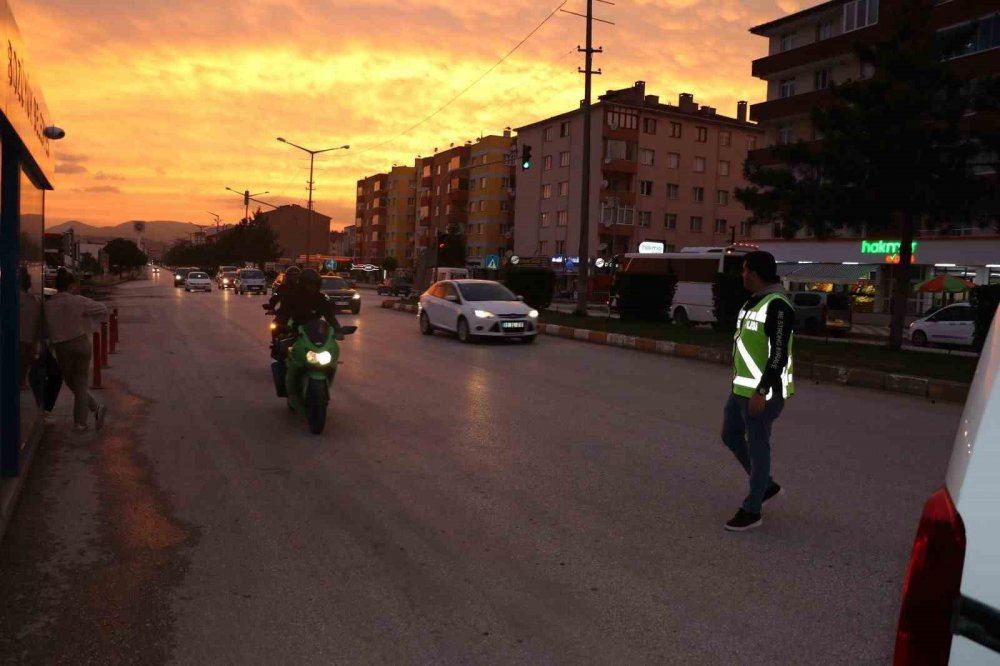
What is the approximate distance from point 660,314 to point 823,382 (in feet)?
39.0

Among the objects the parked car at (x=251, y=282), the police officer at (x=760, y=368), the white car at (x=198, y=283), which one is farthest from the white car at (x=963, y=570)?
the white car at (x=198, y=283)

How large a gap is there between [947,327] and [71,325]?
25.9 meters

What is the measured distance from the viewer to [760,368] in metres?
5.28

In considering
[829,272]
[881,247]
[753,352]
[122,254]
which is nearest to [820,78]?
[829,272]

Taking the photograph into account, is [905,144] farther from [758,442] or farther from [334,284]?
[334,284]

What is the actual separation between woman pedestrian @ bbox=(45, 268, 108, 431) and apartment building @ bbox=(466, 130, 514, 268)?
77697 millimetres

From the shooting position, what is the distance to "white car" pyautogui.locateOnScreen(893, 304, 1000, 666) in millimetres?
1587

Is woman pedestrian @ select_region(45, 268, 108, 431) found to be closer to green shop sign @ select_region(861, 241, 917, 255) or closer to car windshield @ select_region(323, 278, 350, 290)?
car windshield @ select_region(323, 278, 350, 290)

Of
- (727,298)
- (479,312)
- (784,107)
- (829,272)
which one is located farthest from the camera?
(784,107)

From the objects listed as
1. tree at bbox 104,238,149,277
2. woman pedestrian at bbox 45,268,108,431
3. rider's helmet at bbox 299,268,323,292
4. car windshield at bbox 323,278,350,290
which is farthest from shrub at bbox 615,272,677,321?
tree at bbox 104,238,149,277

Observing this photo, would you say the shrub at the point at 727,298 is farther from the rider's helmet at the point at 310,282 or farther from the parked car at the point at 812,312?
the rider's helmet at the point at 310,282

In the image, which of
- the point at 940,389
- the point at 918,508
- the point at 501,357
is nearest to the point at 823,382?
the point at 940,389

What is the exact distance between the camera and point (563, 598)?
417cm

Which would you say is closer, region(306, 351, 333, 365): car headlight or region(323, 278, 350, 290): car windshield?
region(306, 351, 333, 365): car headlight
